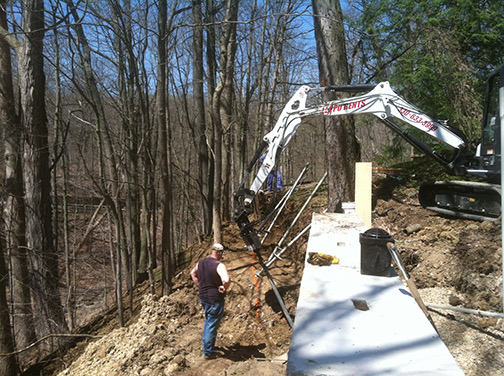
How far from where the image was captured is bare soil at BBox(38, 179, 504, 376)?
467 cm

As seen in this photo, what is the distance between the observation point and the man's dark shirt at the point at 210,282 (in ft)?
19.1

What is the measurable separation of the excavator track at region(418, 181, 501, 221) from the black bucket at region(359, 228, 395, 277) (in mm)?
3454

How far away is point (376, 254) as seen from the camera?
426 cm

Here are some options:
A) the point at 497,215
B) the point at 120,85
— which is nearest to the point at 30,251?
the point at 120,85

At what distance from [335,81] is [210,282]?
5797 millimetres

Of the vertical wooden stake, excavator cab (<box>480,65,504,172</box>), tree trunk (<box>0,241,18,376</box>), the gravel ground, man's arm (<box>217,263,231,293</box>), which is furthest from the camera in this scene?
tree trunk (<box>0,241,18,376</box>)

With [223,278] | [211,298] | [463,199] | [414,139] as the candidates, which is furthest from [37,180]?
[463,199]

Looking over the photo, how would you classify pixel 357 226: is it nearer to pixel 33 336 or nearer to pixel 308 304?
pixel 308 304

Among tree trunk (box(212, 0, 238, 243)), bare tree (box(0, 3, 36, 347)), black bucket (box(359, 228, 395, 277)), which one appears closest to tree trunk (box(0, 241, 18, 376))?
bare tree (box(0, 3, 36, 347))

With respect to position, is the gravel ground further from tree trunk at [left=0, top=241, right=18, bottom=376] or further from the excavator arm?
tree trunk at [left=0, top=241, right=18, bottom=376]

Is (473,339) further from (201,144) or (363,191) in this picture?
(201,144)

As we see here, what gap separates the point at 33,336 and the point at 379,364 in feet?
33.2

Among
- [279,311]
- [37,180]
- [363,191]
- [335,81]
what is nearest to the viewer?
[279,311]

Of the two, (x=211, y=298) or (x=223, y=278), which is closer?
(x=223, y=278)
